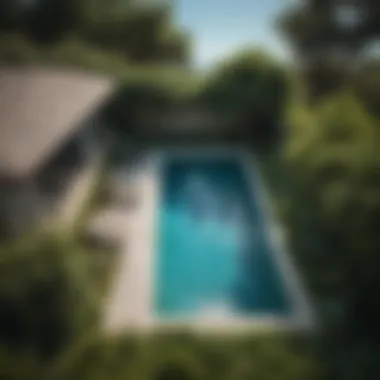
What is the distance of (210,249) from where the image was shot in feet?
8.46

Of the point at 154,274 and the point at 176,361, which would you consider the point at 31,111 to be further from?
the point at 176,361

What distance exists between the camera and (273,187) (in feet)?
9.07

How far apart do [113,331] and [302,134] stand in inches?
45.9

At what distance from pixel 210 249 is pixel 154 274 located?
272 millimetres

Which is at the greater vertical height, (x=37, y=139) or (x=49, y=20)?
(x=49, y=20)

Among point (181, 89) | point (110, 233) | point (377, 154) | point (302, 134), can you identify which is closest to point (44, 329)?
point (110, 233)

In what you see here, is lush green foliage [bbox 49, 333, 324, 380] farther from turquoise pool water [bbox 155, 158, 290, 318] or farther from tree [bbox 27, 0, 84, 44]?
tree [bbox 27, 0, 84, 44]

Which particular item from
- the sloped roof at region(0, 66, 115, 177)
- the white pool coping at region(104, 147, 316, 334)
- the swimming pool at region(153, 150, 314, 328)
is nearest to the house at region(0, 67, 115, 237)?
the sloped roof at region(0, 66, 115, 177)

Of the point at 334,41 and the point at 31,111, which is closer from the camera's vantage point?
the point at 31,111

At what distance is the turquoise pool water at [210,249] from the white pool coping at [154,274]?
0.10ft

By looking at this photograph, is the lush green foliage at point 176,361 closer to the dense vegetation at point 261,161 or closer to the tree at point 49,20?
the dense vegetation at point 261,161

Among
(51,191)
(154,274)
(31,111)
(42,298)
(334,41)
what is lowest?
(42,298)

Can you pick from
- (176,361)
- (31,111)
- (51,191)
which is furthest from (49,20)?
(176,361)

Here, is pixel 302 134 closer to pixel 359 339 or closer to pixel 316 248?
pixel 316 248
